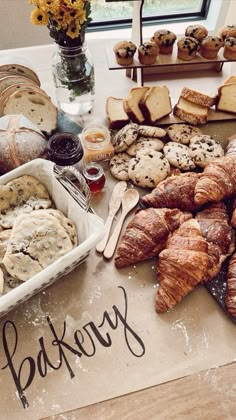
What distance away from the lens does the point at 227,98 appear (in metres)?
1.49

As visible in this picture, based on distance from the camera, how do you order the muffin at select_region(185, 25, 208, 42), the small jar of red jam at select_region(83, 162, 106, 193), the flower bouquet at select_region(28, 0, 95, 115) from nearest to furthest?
1. the flower bouquet at select_region(28, 0, 95, 115)
2. the small jar of red jam at select_region(83, 162, 106, 193)
3. the muffin at select_region(185, 25, 208, 42)

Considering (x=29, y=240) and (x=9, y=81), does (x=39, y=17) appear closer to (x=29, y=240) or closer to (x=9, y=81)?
(x=9, y=81)

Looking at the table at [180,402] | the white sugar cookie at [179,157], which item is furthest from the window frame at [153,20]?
the table at [180,402]

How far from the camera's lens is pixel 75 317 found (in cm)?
103

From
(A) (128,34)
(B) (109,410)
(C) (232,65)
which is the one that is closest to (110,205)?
(B) (109,410)

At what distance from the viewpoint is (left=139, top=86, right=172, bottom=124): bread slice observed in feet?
4.68

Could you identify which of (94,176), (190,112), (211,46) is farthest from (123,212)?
(211,46)

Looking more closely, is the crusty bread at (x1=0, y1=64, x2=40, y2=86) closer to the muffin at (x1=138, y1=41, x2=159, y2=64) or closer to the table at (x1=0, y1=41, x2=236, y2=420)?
the muffin at (x1=138, y1=41, x2=159, y2=64)

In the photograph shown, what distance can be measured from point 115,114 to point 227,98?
41 cm

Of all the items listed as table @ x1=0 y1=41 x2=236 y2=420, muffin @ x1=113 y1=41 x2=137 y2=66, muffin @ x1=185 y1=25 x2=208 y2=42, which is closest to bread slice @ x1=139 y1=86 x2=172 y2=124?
muffin @ x1=113 y1=41 x2=137 y2=66

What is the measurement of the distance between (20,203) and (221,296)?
22.7 inches

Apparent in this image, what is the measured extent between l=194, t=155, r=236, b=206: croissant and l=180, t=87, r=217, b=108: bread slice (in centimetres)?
33

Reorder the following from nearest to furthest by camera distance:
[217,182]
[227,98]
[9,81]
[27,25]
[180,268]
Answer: [180,268]
[217,182]
[9,81]
[227,98]
[27,25]

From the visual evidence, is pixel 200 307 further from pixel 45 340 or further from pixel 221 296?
pixel 45 340
